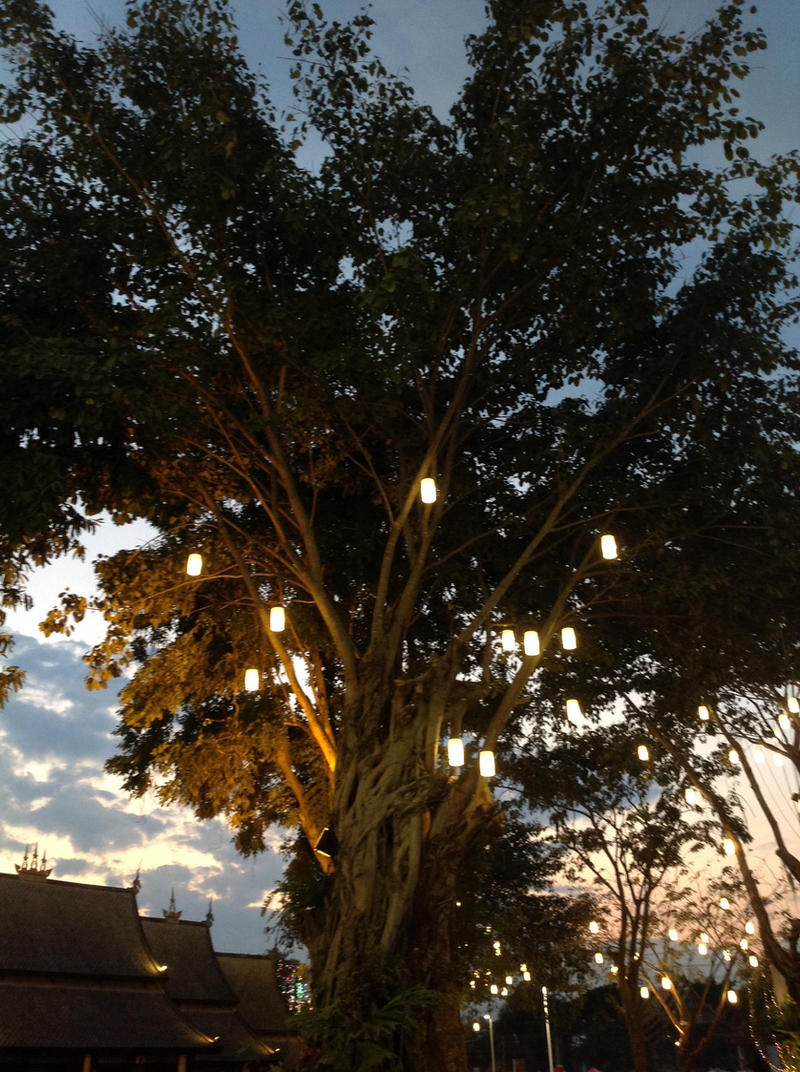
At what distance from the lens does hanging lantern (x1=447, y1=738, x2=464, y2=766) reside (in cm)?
853

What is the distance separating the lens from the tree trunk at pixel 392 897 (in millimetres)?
6824

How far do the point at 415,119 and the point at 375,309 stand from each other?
261cm

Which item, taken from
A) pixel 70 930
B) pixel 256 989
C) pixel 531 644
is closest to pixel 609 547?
pixel 531 644

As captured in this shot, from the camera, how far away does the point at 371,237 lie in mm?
9031

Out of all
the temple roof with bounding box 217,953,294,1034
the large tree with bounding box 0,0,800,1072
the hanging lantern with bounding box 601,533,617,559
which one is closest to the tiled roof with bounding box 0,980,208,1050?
the temple roof with bounding box 217,953,294,1034

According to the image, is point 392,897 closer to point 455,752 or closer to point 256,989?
point 455,752

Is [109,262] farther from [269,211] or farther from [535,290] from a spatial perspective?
[535,290]

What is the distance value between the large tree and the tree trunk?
0.03 metres

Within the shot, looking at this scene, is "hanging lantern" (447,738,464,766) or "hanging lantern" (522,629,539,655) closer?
"hanging lantern" (447,738,464,766)

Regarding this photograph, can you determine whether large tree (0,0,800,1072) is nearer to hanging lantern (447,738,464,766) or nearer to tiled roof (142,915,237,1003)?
hanging lantern (447,738,464,766)

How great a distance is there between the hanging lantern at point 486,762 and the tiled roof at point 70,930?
13.1 metres

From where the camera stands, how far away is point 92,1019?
1700 centimetres

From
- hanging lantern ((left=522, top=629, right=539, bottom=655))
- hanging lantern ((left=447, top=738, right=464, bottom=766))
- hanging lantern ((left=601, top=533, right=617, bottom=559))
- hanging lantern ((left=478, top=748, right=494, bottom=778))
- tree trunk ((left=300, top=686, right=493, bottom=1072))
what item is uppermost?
hanging lantern ((left=601, top=533, right=617, bottom=559))

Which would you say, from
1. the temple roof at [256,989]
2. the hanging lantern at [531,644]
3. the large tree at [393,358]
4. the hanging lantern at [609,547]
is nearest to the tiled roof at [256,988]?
the temple roof at [256,989]
